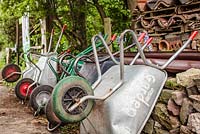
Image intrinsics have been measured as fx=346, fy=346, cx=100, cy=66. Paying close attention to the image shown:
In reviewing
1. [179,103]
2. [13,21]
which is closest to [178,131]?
[179,103]

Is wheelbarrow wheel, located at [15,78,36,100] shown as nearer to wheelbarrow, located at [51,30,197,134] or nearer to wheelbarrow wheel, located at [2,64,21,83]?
wheelbarrow wheel, located at [2,64,21,83]

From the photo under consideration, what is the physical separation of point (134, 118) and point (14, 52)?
10.8 m

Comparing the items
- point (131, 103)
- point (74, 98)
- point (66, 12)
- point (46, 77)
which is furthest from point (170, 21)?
point (66, 12)

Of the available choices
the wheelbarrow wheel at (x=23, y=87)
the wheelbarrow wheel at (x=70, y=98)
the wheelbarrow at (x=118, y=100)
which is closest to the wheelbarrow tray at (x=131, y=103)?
the wheelbarrow at (x=118, y=100)

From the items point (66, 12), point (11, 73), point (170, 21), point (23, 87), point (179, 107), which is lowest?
point (23, 87)

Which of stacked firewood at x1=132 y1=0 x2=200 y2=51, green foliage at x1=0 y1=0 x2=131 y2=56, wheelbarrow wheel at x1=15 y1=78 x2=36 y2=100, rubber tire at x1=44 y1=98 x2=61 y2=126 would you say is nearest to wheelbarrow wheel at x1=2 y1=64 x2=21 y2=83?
wheelbarrow wheel at x1=15 y1=78 x2=36 y2=100

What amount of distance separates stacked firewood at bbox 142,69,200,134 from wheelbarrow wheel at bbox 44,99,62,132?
1307mm

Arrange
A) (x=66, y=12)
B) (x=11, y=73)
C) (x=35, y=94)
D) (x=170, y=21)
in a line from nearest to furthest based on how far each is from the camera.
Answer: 1. (x=35, y=94)
2. (x=170, y=21)
3. (x=11, y=73)
4. (x=66, y=12)

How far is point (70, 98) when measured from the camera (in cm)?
248

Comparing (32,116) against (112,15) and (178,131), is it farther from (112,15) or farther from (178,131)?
(112,15)

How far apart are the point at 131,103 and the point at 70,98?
0.44 metres

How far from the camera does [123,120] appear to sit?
8.02ft

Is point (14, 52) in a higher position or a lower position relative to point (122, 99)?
lower

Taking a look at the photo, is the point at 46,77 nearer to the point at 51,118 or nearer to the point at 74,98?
the point at 51,118
